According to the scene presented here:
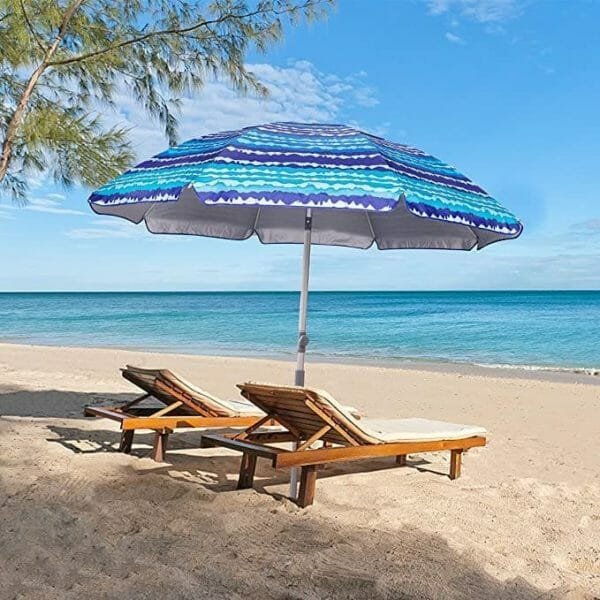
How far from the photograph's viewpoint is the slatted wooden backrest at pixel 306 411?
3578 millimetres

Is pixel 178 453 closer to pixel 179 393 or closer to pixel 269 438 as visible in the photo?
pixel 179 393

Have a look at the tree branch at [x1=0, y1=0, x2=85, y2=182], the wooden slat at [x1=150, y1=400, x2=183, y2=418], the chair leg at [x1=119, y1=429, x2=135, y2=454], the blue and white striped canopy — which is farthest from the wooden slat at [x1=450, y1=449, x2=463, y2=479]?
the tree branch at [x1=0, y1=0, x2=85, y2=182]

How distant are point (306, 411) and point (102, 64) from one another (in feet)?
17.1

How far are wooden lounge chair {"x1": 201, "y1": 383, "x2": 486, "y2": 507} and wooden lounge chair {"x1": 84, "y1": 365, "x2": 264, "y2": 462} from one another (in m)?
0.47

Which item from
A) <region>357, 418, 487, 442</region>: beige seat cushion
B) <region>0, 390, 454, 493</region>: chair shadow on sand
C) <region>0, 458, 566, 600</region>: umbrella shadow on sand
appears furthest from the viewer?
<region>0, 390, 454, 493</region>: chair shadow on sand

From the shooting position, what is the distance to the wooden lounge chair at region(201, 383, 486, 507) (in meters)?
3.57

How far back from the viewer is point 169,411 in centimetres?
448

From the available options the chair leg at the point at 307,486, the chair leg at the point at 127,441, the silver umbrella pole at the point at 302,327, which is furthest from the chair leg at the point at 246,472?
the chair leg at the point at 127,441

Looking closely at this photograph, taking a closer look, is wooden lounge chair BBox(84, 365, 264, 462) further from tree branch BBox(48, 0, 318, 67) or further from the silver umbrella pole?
tree branch BBox(48, 0, 318, 67)

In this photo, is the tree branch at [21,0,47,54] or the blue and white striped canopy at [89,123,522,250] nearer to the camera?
the blue and white striped canopy at [89,123,522,250]

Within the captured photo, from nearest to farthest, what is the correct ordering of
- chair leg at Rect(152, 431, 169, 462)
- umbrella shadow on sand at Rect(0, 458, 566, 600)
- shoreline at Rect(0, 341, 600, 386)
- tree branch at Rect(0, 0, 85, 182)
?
umbrella shadow on sand at Rect(0, 458, 566, 600) < chair leg at Rect(152, 431, 169, 462) < tree branch at Rect(0, 0, 85, 182) < shoreline at Rect(0, 341, 600, 386)

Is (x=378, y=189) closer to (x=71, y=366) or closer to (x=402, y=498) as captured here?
(x=402, y=498)

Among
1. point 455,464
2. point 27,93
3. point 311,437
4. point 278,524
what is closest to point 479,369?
point 455,464

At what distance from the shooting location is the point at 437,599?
262cm
